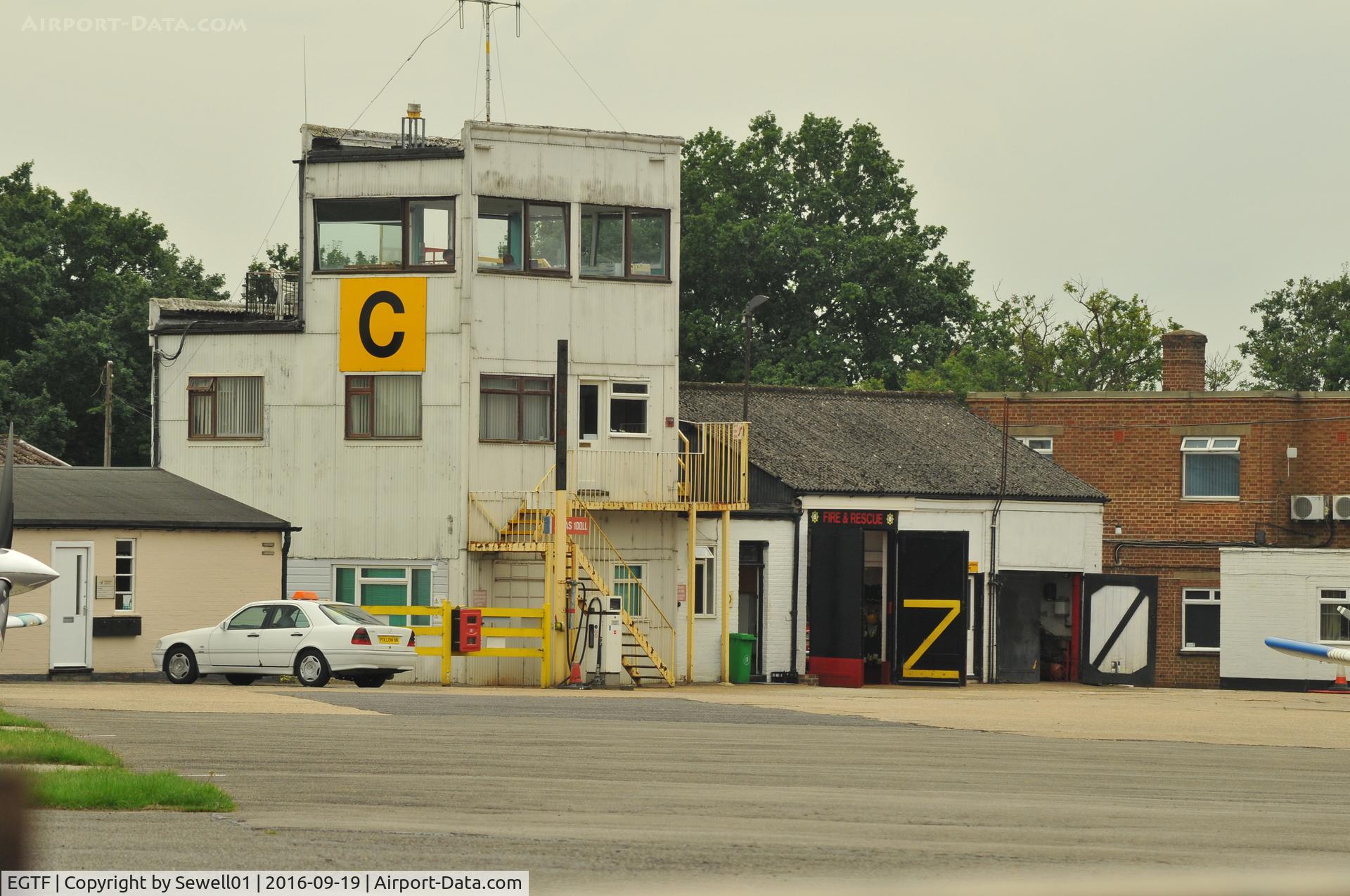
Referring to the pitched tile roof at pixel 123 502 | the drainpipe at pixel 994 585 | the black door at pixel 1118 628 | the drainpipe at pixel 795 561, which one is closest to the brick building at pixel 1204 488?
the black door at pixel 1118 628

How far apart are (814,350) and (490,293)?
3339 cm

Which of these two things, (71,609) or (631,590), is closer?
(71,609)

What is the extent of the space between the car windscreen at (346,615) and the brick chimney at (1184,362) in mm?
24956

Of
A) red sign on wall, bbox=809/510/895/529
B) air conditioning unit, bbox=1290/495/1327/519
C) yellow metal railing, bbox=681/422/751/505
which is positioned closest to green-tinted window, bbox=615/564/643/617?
yellow metal railing, bbox=681/422/751/505

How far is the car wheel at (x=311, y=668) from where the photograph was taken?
2992cm

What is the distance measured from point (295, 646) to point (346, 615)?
0.99 meters

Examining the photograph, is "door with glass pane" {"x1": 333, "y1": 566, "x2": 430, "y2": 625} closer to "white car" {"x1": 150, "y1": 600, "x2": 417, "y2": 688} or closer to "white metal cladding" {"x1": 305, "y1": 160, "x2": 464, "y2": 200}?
"white car" {"x1": 150, "y1": 600, "x2": 417, "y2": 688}

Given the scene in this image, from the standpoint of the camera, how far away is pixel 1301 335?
8400 centimetres

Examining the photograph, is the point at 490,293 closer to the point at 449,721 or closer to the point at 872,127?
the point at 449,721

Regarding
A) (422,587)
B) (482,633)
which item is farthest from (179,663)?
(422,587)

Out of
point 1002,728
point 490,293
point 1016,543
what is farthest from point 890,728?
point 1016,543

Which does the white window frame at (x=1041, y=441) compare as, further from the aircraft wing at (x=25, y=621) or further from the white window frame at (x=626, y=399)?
the aircraft wing at (x=25, y=621)

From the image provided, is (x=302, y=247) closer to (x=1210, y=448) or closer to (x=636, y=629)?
(x=636, y=629)

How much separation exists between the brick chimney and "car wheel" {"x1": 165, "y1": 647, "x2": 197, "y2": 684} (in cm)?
2713
